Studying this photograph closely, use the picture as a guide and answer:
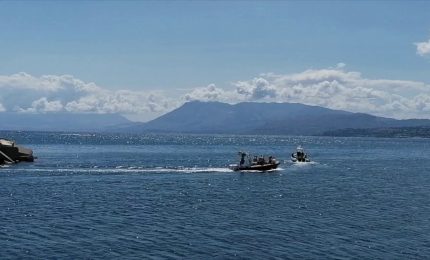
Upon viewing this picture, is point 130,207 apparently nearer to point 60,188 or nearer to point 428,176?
point 60,188

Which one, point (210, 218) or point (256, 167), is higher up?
point (256, 167)

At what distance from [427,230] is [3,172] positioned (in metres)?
78.4

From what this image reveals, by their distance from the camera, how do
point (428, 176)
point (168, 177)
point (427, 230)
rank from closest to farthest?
1. point (427, 230)
2. point (168, 177)
3. point (428, 176)

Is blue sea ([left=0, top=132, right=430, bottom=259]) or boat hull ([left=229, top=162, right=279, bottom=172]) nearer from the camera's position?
blue sea ([left=0, top=132, right=430, bottom=259])

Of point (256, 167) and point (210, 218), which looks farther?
point (256, 167)

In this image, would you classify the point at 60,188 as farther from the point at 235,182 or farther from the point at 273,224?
the point at 273,224

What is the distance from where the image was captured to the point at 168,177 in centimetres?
9912

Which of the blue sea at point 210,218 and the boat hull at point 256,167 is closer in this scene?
the blue sea at point 210,218

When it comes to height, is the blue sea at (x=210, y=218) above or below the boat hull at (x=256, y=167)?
below

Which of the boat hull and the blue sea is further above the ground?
the boat hull

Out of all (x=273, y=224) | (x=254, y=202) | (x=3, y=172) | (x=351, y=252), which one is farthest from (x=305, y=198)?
(x=3, y=172)

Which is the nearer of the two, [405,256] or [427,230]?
[405,256]

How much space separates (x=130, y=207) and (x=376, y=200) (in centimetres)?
3145

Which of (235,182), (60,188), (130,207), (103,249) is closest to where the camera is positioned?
(103,249)
